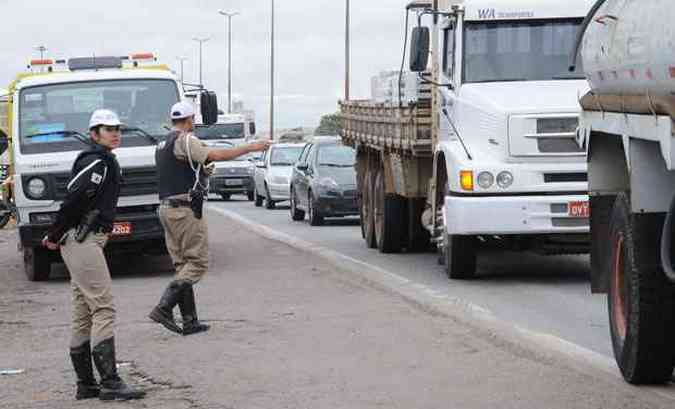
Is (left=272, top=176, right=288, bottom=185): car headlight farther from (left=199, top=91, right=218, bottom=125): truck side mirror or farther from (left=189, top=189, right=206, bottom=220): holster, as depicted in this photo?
(left=189, top=189, right=206, bottom=220): holster

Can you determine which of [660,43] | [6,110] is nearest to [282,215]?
[6,110]

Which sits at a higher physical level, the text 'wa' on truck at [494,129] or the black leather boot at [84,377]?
the text 'wa' on truck at [494,129]

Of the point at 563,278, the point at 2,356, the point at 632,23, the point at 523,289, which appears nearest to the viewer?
the point at 632,23

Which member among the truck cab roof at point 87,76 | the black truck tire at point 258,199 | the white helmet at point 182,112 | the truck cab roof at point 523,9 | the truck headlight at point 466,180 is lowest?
Answer: the black truck tire at point 258,199

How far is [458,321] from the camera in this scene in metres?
12.9

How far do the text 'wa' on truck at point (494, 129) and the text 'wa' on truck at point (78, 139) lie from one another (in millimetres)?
2756

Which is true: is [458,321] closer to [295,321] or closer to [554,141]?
[295,321]

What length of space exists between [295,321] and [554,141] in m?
4.15

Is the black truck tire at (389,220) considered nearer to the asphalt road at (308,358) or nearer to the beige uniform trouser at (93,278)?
the asphalt road at (308,358)

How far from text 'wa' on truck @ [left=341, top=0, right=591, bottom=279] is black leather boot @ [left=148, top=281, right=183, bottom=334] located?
4088 millimetres

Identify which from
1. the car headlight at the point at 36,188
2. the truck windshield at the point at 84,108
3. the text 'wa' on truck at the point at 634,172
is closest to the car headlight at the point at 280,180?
the truck windshield at the point at 84,108

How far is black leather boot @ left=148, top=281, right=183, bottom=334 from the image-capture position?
1272cm

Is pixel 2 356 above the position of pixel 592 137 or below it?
below

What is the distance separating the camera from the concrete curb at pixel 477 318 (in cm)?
1023
